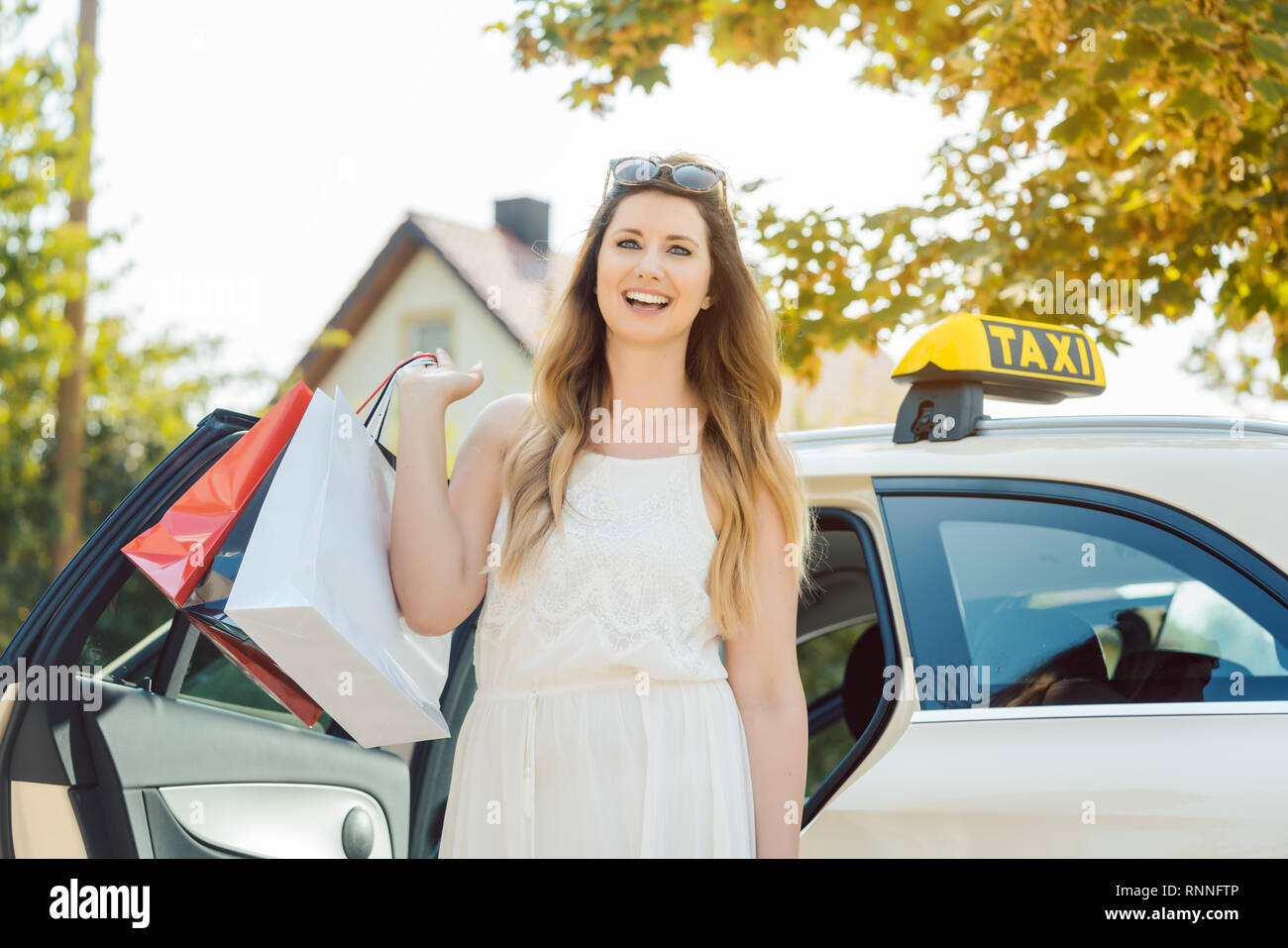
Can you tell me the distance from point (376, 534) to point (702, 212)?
0.84 metres

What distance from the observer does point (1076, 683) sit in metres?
2.28

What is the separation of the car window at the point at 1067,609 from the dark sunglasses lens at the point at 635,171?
79 centimetres

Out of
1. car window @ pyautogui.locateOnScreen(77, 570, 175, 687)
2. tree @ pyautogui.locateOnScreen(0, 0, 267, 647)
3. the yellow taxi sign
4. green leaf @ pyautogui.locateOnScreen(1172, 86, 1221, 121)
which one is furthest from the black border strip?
tree @ pyautogui.locateOnScreen(0, 0, 267, 647)

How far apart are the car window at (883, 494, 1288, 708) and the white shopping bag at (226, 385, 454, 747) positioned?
0.97 m

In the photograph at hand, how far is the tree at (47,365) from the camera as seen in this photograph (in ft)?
38.0

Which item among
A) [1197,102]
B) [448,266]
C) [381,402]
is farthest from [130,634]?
[448,266]

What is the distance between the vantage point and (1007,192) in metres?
5.57

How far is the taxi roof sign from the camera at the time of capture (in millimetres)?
2514

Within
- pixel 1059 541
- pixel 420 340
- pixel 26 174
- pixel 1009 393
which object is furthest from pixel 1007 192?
pixel 420 340

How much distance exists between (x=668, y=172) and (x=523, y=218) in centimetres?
2106

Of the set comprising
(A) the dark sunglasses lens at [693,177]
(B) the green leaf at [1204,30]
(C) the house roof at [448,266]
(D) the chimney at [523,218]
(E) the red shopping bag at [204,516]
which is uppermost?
(D) the chimney at [523,218]

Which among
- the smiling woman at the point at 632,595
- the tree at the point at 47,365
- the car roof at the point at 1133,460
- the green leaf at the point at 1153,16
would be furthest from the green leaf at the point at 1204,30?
the tree at the point at 47,365

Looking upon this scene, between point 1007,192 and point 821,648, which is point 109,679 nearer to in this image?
point 1007,192

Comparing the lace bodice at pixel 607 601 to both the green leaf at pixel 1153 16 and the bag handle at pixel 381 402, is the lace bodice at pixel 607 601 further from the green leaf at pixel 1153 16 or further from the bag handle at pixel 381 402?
the green leaf at pixel 1153 16
